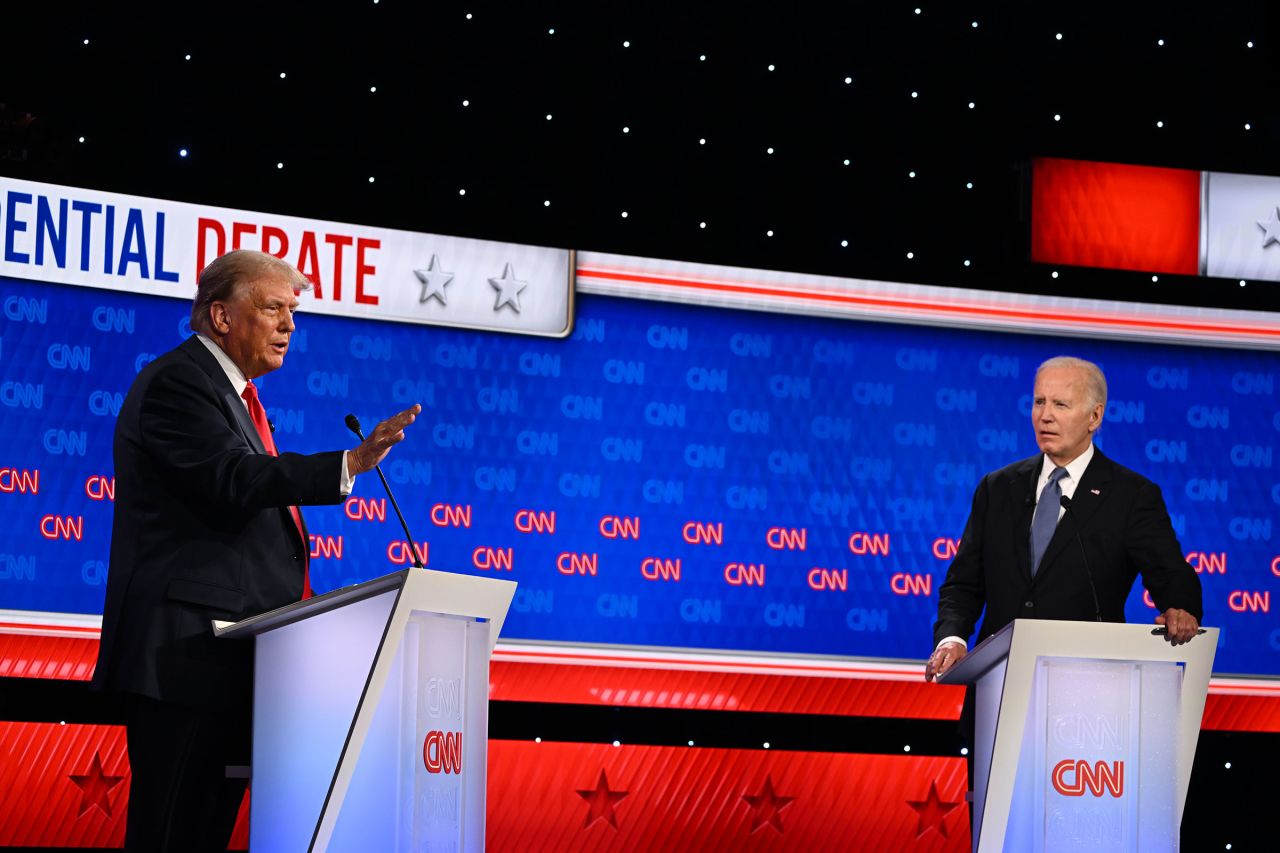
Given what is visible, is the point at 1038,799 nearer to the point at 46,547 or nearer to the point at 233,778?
the point at 233,778

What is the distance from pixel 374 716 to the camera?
8.10 feet

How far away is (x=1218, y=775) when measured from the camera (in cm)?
470

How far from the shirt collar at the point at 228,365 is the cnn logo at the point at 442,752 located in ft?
2.43

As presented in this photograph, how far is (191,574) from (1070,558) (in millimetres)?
1852

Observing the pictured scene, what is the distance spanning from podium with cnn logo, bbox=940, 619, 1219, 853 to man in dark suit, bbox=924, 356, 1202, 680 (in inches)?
16.0

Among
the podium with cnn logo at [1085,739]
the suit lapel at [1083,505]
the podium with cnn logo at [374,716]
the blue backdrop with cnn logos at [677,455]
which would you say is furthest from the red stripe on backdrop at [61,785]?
the suit lapel at [1083,505]

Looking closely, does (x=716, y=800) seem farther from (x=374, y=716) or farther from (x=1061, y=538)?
(x=374, y=716)

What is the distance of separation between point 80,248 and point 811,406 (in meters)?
2.04

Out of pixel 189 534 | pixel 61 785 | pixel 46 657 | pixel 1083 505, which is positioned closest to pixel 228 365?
pixel 189 534

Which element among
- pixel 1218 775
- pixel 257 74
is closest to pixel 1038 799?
pixel 1218 775

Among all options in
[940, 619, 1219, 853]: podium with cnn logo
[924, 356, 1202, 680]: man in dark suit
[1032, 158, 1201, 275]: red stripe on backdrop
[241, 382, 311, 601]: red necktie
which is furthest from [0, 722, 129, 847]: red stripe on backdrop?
[1032, 158, 1201, 275]: red stripe on backdrop

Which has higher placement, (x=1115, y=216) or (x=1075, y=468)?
(x=1115, y=216)

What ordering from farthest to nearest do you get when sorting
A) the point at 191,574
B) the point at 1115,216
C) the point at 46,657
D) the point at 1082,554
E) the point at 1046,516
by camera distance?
the point at 1115,216, the point at 46,657, the point at 1046,516, the point at 1082,554, the point at 191,574

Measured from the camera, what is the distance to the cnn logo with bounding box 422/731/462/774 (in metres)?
2.51
